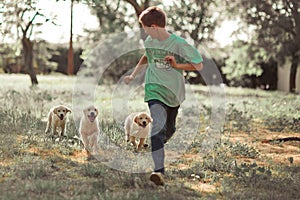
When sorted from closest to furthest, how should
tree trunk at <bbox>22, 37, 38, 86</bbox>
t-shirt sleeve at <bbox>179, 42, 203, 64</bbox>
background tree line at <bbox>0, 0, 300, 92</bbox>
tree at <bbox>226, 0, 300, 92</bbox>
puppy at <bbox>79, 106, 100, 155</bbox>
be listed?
t-shirt sleeve at <bbox>179, 42, 203, 64</bbox> < puppy at <bbox>79, 106, 100, 155</bbox> < tree trunk at <bbox>22, 37, 38, 86</bbox> < background tree line at <bbox>0, 0, 300, 92</bbox> < tree at <bbox>226, 0, 300, 92</bbox>

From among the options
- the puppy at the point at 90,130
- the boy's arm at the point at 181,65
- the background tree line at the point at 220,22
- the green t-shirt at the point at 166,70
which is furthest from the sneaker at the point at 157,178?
the background tree line at the point at 220,22

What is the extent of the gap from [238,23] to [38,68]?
55.7 ft

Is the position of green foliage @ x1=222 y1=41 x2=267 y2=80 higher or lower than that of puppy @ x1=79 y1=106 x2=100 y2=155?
A: higher

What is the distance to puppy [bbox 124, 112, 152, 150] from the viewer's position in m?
6.62

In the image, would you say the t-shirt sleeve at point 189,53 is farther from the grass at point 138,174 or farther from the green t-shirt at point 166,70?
the grass at point 138,174

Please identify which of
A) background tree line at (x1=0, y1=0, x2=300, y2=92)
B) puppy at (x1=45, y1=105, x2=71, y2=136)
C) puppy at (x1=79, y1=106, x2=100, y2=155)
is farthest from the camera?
background tree line at (x1=0, y1=0, x2=300, y2=92)

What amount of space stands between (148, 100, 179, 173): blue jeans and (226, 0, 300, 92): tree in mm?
19782

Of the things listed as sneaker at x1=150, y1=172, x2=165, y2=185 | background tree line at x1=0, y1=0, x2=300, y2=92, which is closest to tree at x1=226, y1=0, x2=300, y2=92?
background tree line at x1=0, y1=0, x2=300, y2=92

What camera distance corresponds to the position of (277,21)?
25109 mm

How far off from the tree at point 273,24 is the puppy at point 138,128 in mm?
18154

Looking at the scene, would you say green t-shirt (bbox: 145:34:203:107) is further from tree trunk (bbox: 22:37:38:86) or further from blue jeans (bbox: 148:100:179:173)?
tree trunk (bbox: 22:37:38:86)

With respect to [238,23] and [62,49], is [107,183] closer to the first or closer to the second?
[238,23]

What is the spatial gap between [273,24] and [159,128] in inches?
851

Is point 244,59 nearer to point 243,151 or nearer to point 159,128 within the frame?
point 243,151
